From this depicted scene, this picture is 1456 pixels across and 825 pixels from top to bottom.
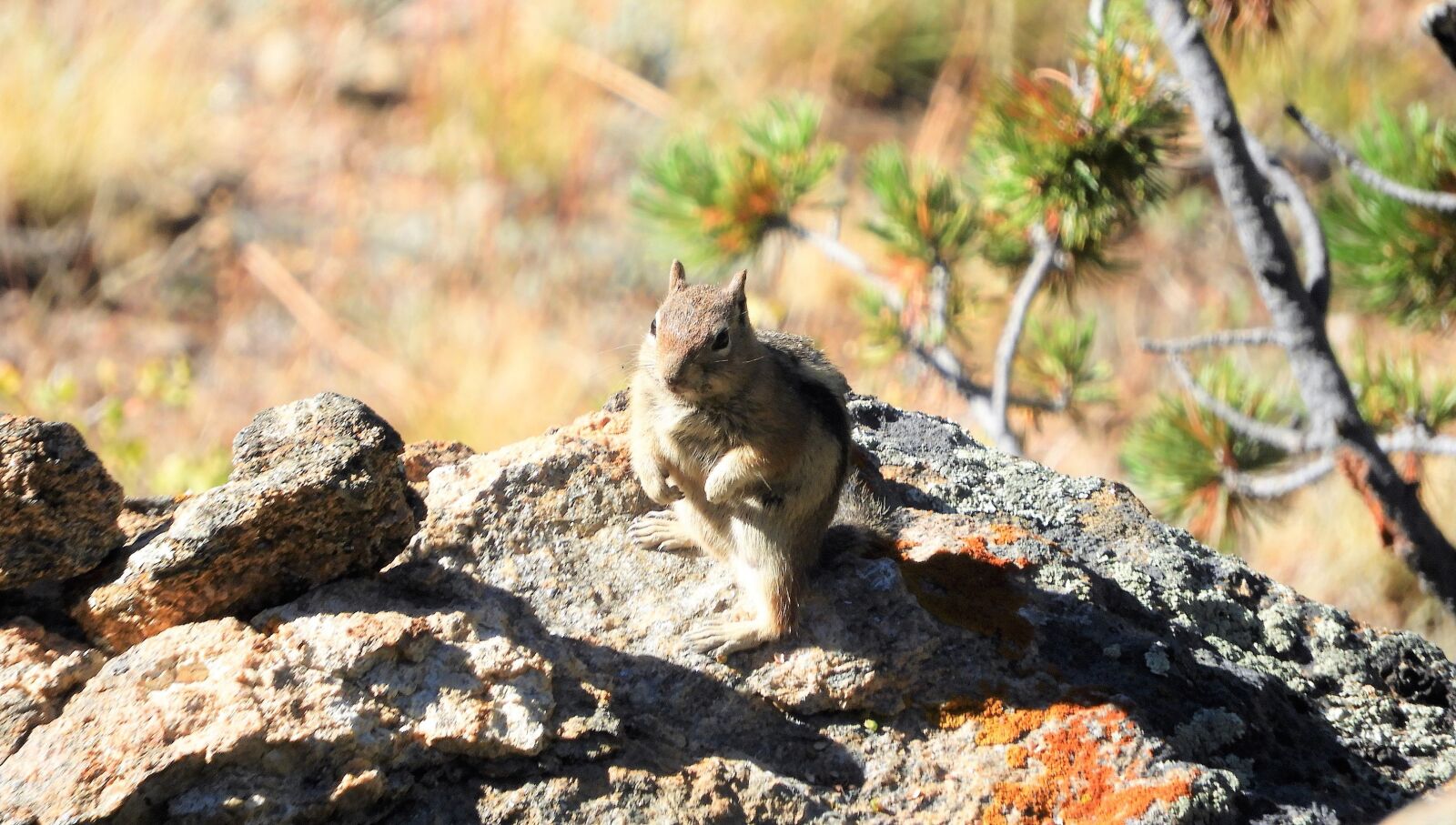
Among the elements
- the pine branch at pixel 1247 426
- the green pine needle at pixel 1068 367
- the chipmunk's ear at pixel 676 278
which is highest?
the green pine needle at pixel 1068 367

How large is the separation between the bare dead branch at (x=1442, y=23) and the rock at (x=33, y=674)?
165 inches

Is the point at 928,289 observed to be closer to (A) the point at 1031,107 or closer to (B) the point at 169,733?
(A) the point at 1031,107

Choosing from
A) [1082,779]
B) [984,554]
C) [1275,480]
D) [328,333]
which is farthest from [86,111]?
[1082,779]

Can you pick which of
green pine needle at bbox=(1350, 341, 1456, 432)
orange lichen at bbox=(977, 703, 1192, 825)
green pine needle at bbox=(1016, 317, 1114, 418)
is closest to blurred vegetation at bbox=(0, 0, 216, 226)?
green pine needle at bbox=(1016, 317, 1114, 418)

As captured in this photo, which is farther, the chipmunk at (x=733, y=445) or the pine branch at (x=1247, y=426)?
the pine branch at (x=1247, y=426)

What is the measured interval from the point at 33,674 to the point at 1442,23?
14.3ft

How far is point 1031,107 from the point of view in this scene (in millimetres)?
4797

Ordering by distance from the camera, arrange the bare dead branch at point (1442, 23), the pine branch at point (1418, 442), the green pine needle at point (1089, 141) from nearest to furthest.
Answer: the bare dead branch at point (1442, 23) < the green pine needle at point (1089, 141) < the pine branch at point (1418, 442)

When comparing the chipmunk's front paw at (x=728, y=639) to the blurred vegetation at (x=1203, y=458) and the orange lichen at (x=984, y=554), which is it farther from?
the blurred vegetation at (x=1203, y=458)

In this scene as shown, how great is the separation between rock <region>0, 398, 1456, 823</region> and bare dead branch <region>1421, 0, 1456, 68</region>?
6.02ft

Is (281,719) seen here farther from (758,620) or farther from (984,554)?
(984,554)

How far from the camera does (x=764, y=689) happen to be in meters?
3.21

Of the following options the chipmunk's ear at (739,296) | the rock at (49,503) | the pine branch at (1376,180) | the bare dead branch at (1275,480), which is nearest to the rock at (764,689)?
the rock at (49,503)

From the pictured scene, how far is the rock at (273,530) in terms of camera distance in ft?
9.59
